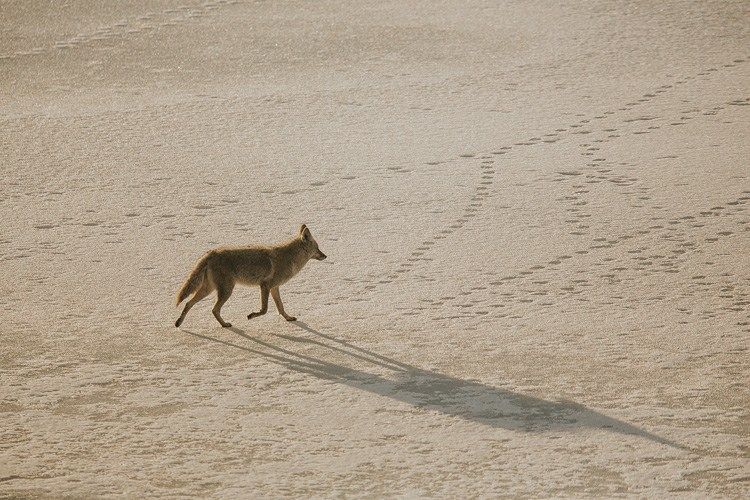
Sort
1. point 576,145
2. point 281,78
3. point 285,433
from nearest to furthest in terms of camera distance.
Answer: point 285,433, point 576,145, point 281,78

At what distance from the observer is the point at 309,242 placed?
9.73 m

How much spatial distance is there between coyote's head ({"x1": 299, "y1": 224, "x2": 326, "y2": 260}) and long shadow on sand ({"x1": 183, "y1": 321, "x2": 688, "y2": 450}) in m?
0.80

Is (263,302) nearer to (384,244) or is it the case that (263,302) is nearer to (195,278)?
(195,278)

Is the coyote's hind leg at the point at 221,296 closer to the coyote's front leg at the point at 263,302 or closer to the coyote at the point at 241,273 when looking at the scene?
the coyote at the point at 241,273

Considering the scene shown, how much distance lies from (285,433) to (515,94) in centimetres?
794

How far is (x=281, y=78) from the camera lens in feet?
51.1

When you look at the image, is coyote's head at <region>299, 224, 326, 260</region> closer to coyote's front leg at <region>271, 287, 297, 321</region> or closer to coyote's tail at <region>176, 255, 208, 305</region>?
coyote's front leg at <region>271, 287, 297, 321</region>

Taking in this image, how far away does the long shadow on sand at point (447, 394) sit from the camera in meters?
7.83

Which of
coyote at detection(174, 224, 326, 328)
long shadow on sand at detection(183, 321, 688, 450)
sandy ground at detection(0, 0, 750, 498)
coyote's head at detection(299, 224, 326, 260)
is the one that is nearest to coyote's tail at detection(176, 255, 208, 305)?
coyote at detection(174, 224, 326, 328)

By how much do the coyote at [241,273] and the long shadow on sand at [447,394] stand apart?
0.36 metres

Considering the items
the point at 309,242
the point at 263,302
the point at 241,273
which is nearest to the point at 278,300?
the point at 263,302

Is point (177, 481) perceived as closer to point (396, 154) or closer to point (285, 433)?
point (285, 433)

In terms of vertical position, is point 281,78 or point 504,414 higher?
point 281,78

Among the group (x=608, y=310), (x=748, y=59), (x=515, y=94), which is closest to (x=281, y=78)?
(x=515, y=94)
